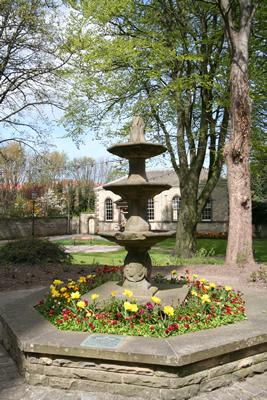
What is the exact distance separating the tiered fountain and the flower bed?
504 millimetres

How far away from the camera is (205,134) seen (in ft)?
A: 54.2

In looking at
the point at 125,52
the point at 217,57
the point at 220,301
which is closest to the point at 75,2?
the point at 125,52

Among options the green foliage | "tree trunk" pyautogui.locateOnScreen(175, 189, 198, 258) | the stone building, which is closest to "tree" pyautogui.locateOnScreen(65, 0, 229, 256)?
"tree trunk" pyautogui.locateOnScreen(175, 189, 198, 258)

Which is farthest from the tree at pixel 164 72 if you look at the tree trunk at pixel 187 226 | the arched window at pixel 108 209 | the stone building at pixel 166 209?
the arched window at pixel 108 209

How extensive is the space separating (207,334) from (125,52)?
11.9 m

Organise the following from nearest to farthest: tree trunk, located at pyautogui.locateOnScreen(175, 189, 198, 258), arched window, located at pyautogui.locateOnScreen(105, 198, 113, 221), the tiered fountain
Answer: the tiered fountain < tree trunk, located at pyautogui.locateOnScreen(175, 189, 198, 258) < arched window, located at pyautogui.locateOnScreen(105, 198, 113, 221)

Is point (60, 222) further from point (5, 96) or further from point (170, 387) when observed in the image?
point (170, 387)

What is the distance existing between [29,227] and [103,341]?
110ft

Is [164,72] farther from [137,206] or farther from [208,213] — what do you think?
[208,213]

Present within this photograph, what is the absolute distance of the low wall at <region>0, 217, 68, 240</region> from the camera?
3450cm

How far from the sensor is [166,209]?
4091cm

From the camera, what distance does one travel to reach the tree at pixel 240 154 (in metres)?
11.4

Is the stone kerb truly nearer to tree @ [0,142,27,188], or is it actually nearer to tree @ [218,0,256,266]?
tree @ [218,0,256,266]

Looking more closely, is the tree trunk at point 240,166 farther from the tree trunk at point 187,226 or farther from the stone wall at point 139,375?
the stone wall at point 139,375
